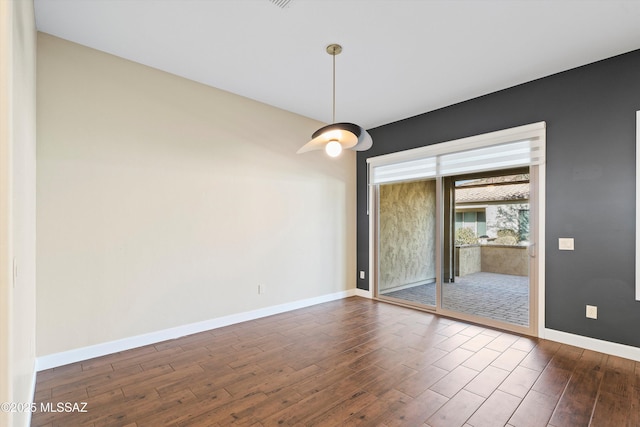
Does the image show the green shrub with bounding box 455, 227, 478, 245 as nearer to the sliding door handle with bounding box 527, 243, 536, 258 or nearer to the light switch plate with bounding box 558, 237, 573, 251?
the sliding door handle with bounding box 527, 243, 536, 258

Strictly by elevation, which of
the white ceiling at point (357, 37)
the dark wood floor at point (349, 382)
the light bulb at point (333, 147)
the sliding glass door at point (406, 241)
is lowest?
the dark wood floor at point (349, 382)

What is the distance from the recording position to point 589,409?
2137mm

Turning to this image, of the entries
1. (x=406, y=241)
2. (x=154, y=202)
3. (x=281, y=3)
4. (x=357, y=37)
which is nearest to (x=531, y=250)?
(x=406, y=241)

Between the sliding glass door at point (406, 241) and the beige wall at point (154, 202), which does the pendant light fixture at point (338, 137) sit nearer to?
the beige wall at point (154, 202)

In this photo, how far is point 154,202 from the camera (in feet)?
10.8

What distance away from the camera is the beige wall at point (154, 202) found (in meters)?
2.77

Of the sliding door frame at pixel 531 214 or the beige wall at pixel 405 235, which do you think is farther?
the beige wall at pixel 405 235

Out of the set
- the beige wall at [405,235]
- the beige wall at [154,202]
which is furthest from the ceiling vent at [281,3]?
the beige wall at [405,235]

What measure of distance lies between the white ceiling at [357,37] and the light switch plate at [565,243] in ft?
6.03

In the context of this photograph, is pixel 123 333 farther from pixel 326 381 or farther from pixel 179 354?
pixel 326 381

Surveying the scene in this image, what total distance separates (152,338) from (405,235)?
437 centimetres

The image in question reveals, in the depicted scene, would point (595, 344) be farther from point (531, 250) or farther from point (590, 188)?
point (590, 188)

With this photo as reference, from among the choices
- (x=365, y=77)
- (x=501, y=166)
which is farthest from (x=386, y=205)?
(x=365, y=77)

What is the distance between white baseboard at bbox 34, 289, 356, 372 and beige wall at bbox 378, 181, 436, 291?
171cm
